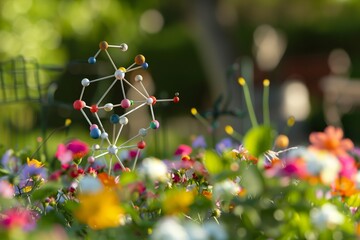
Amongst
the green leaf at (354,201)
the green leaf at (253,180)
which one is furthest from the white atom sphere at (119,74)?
the green leaf at (354,201)

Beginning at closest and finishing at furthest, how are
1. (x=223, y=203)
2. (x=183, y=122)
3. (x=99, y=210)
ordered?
(x=99, y=210) < (x=223, y=203) < (x=183, y=122)

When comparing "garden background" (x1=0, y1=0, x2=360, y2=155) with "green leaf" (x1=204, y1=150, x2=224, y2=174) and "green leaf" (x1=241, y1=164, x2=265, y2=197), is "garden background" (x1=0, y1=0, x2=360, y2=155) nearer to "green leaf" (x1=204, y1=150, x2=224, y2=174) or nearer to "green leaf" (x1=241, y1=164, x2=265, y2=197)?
"green leaf" (x1=204, y1=150, x2=224, y2=174)

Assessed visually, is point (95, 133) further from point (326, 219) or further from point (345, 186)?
point (326, 219)

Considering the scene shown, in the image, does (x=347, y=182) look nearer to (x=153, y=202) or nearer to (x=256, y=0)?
(x=153, y=202)

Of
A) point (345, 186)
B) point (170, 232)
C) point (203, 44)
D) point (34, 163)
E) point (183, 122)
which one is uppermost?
point (170, 232)

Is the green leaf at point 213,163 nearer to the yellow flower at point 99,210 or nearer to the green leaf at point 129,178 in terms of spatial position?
the green leaf at point 129,178

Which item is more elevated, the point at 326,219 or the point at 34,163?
the point at 326,219

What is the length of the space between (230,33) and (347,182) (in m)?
11.7

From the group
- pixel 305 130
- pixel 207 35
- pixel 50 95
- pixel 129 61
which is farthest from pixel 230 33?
pixel 50 95

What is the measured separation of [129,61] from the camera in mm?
16953

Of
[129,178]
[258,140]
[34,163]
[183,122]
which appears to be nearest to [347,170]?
[258,140]

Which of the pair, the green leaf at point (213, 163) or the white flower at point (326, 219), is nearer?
the white flower at point (326, 219)

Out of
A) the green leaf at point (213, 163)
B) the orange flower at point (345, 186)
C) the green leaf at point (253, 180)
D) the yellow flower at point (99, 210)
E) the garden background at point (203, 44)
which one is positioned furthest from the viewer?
the garden background at point (203, 44)

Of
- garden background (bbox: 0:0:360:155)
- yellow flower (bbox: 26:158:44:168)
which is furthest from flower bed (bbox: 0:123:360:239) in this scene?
garden background (bbox: 0:0:360:155)
